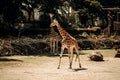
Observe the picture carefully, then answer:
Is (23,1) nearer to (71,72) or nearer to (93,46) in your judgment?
(93,46)

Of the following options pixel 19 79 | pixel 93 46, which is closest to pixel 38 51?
pixel 93 46

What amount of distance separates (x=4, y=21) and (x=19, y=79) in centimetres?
1490

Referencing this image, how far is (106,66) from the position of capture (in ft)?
47.9

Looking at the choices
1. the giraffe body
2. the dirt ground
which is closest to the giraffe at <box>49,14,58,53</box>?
the giraffe body

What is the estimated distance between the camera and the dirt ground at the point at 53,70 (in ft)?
38.4

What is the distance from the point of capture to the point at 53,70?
1327 centimetres

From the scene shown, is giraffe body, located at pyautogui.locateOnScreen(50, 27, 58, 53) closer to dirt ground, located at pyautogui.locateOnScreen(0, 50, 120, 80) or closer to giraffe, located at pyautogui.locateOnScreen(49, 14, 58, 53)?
giraffe, located at pyautogui.locateOnScreen(49, 14, 58, 53)

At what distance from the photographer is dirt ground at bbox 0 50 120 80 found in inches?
461

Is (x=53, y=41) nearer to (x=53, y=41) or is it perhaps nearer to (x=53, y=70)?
(x=53, y=41)

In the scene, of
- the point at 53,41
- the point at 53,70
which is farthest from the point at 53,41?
the point at 53,70

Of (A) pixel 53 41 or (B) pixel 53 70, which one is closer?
(B) pixel 53 70

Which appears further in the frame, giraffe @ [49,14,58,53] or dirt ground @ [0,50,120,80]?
giraffe @ [49,14,58,53]

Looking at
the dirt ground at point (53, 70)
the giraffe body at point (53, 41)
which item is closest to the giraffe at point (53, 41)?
the giraffe body at point (53, 41)

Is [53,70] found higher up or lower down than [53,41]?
lower down
